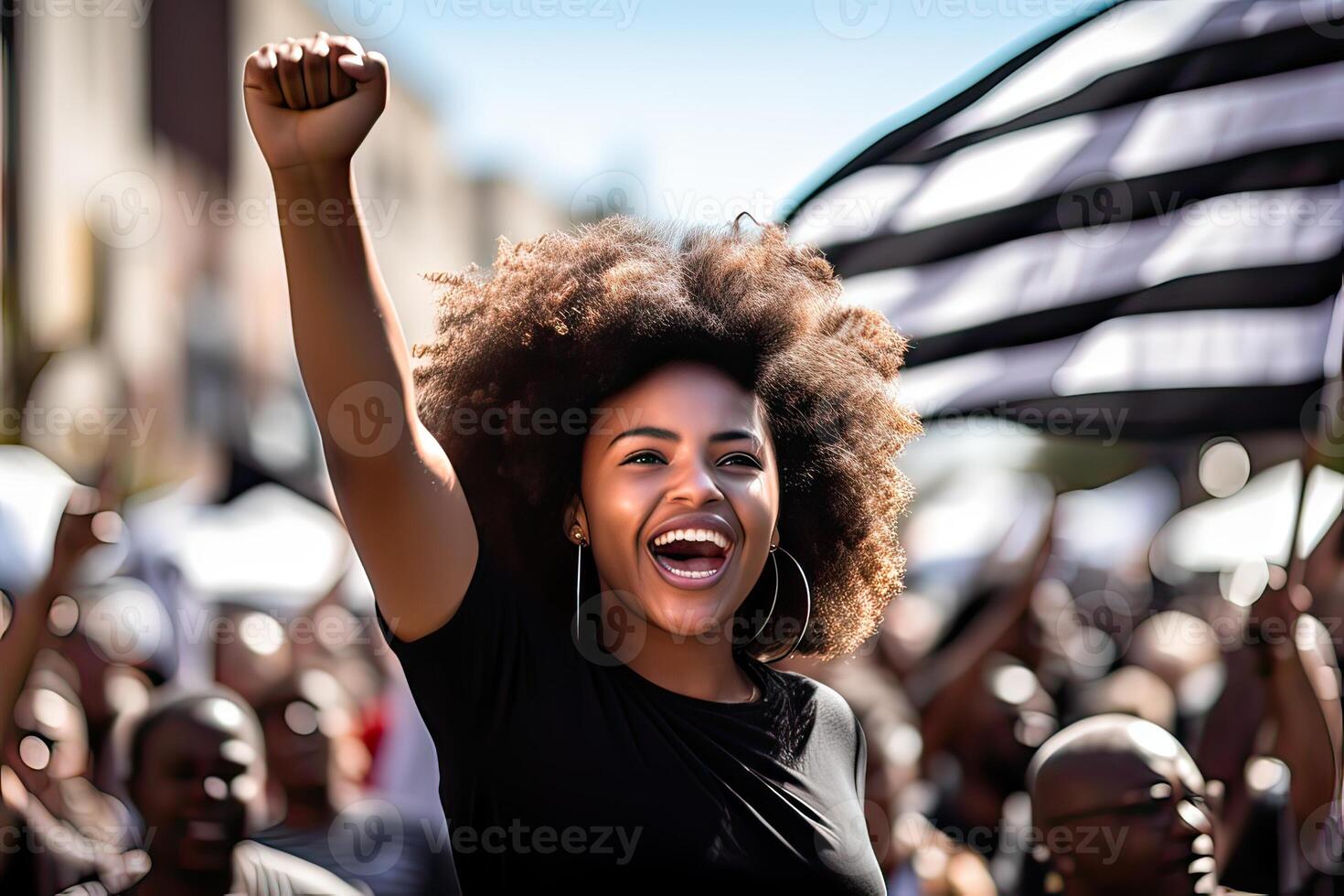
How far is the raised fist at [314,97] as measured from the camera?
1.37 metres

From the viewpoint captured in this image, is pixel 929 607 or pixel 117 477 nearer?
pixel 117 477

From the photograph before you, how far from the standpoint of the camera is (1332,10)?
4.27 m

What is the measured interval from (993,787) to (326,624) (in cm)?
259

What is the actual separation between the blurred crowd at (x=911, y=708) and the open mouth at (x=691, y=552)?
158cm

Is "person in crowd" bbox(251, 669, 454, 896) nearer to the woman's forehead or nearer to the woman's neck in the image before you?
the woman's neck

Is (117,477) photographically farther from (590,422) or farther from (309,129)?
(309,129)

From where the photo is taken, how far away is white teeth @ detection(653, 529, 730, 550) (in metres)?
1.81

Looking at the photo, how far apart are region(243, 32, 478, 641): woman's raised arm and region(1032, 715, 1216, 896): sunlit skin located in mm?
2038

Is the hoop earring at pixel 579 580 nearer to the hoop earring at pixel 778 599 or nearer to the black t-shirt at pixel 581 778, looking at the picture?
the black t-shirt at pixel 581 778

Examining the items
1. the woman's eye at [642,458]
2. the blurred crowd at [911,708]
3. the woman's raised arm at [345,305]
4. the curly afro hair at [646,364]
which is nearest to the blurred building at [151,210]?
the blurred crowd at [911,708]

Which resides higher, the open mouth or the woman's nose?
the woman's nose

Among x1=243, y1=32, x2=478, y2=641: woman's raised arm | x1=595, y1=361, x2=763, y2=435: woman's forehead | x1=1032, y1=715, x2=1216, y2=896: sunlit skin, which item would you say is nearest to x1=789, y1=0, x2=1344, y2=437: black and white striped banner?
x1=1032, y1=715, x2=1216, y2=896: sunlit skin

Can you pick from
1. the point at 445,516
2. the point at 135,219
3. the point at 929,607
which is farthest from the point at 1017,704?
the point at 135,219

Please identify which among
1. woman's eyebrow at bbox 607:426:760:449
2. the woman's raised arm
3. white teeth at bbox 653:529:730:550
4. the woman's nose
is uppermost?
the woman's raised arm
